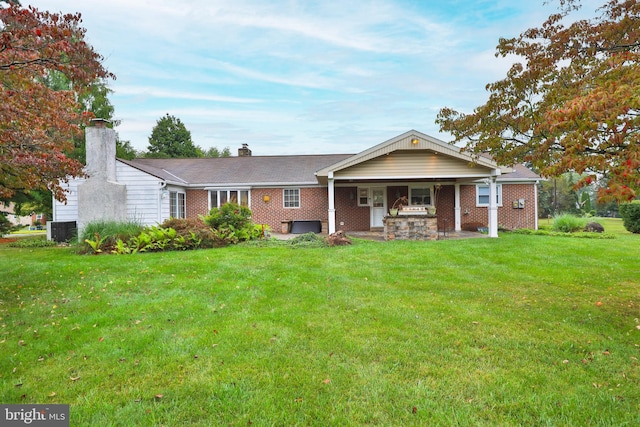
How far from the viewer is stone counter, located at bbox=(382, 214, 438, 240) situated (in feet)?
40.7

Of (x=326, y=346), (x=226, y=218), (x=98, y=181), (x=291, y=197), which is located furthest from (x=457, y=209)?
(x=98, y=181)

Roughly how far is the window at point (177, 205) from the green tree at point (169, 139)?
24.3 metres

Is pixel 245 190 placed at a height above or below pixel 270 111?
below

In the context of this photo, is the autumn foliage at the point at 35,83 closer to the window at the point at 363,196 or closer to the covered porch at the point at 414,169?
the covered porch at the point at 414,169

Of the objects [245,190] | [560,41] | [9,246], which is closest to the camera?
[560,41]

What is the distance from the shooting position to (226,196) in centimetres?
1733

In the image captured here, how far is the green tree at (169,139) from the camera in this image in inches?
1543

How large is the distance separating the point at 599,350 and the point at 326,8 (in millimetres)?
11436

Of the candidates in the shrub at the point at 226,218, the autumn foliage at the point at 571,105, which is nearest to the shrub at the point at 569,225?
the autumn foliage at the point at 571,105

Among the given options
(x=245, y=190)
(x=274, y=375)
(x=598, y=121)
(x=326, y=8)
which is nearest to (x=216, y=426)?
(x=274, y=375)

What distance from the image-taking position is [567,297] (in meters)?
5.43

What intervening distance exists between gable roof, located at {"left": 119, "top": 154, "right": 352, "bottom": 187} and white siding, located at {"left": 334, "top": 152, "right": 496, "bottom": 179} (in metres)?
4.17

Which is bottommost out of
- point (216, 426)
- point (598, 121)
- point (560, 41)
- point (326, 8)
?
point (216, 426)

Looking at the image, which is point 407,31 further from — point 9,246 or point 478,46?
point 9,246
